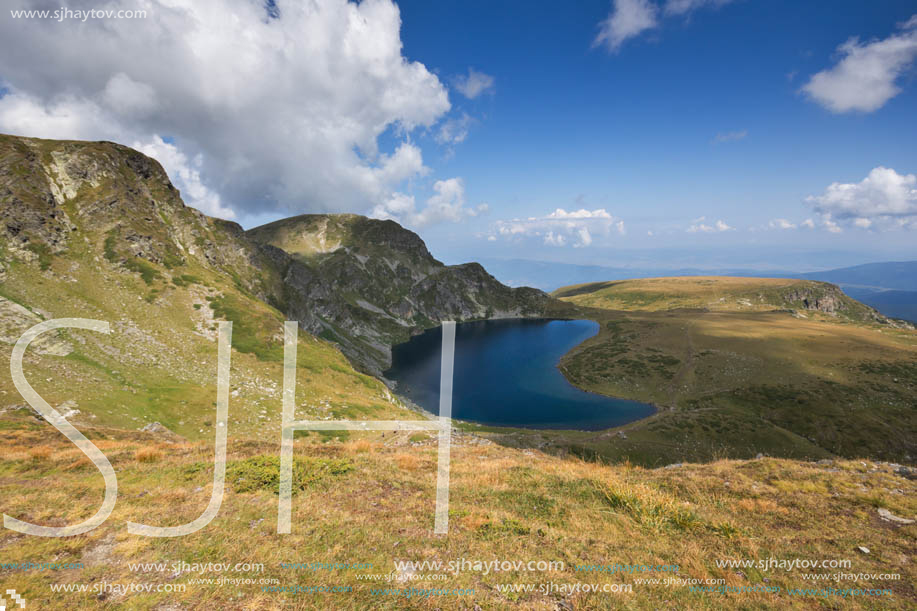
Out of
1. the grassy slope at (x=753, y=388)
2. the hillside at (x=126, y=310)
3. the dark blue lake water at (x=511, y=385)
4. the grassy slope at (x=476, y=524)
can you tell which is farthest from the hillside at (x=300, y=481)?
the dark blue lake water at (x=511, y=385)

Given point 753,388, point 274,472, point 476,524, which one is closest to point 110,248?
point 274,472

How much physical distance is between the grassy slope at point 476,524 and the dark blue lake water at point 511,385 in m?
67.8

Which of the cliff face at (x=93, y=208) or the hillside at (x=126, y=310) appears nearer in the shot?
the hillside at (x=126, y=310)

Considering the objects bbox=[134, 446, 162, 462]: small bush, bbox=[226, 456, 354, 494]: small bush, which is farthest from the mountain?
bbox=[226, 456, 354, 494]: small bush

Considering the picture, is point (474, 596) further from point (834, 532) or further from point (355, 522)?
point (834, 532)

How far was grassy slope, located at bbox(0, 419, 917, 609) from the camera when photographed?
25.2ft

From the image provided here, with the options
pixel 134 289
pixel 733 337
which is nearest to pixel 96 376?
pixel 134 289

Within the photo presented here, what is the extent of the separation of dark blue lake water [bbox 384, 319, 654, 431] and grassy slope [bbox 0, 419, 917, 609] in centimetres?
6778

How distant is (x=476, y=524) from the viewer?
10.9 metres

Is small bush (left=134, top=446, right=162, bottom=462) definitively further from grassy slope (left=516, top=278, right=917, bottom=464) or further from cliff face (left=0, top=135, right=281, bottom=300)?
cliff face (left=0, top=135, right=281, bottom=300)

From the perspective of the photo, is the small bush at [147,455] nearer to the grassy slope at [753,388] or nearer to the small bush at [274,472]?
the small bush at [274,472]

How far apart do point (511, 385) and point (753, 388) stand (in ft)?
211

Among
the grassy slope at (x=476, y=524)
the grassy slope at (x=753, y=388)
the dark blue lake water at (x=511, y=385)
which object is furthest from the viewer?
the dark blue lake water at (x=511, y=385)

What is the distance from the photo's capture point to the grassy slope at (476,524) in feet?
25.2
